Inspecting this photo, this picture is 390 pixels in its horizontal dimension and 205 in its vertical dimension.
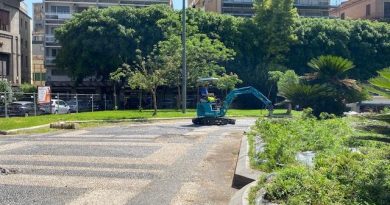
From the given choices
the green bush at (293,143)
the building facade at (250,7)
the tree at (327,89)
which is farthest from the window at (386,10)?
the green bush at (293,143)

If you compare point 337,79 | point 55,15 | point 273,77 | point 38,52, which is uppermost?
point 55,15

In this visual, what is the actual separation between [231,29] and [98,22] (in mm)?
13869

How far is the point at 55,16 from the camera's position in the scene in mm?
73438

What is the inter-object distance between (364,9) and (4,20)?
2137 inches

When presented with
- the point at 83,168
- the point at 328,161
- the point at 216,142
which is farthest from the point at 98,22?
the point at 328,161

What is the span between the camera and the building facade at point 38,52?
3054 inches

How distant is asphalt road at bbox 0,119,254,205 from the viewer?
25.7ft

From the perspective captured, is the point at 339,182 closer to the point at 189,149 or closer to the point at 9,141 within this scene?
the point at 189,149

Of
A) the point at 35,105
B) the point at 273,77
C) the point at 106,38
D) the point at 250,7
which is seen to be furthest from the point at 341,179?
the point at 250,7

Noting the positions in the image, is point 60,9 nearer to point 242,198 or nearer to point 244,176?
point 244,176

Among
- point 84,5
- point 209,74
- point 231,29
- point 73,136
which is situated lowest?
point 73,136

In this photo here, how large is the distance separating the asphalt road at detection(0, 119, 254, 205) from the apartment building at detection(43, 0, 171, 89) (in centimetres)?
5475

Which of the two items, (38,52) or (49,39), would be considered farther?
(38,52)

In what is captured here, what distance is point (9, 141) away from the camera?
1602 centimetres
